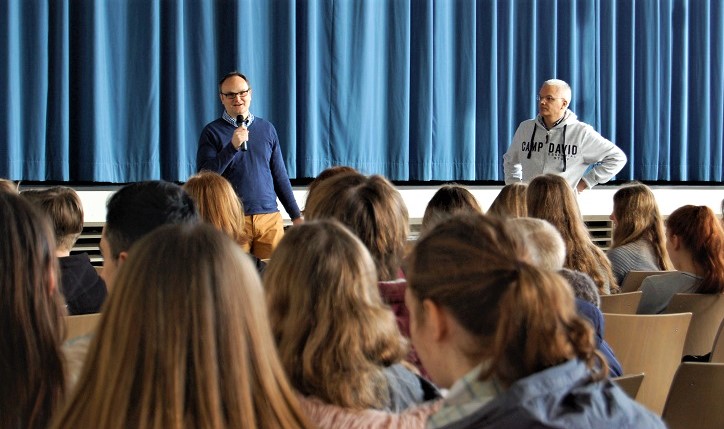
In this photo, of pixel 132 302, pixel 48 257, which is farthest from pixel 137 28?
pixel 132 302

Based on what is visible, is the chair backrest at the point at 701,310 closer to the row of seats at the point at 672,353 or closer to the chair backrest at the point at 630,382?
the row of seats at the point at 672,353

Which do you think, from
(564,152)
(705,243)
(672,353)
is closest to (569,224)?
(705,243)

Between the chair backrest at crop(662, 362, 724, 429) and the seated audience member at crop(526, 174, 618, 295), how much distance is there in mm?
1055

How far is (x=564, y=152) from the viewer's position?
579cm

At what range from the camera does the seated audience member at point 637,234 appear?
3.93 m

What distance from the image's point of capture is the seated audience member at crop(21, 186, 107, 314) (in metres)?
2.86

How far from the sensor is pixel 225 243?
3.97 ft

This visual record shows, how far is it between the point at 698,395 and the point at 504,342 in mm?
1250

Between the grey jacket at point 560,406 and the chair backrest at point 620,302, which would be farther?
the chair backrest at point 620,302

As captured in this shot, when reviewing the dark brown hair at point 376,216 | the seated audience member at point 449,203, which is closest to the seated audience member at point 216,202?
the seated audience member at point 449,203

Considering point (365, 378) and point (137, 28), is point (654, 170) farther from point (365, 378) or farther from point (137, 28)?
point (365, 378)

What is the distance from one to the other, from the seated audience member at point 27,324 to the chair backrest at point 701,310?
7.47 feet

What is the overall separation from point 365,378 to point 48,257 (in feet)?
1.75

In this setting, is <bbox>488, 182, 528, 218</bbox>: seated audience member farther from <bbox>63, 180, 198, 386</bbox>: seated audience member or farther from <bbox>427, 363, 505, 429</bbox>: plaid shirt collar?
<bbox>427, 363, 505, 429</bbox>: plaid shirt collar
